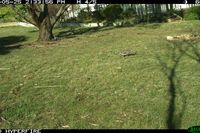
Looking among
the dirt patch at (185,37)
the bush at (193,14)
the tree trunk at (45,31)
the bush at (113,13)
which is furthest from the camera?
the bush at (113,13)

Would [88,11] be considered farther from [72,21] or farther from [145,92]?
[145,92]

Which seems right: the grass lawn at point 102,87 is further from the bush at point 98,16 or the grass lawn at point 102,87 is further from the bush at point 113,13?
the bush at point 98,16

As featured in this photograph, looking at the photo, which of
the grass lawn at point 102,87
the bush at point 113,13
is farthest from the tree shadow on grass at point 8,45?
the bush at point 113,13

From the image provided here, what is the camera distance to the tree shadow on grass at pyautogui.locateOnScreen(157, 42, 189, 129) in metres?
Result: 6.52

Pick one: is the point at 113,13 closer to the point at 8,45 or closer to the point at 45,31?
the point at 45,31

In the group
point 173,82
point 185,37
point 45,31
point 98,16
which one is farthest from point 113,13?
point 173,82

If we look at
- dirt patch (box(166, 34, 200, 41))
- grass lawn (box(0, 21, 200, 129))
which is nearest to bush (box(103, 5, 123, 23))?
dirt patch (box(166, 34, 200, 41))

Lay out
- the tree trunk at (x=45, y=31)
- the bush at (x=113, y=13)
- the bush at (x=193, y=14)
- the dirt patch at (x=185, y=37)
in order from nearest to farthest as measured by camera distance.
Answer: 1. the dirt patch at (x=185, y=37)
2. the tree trunk at (x=45, y=31)
3. the bush at (x=193, y=14)
4. the bush at (x=113, y=13)

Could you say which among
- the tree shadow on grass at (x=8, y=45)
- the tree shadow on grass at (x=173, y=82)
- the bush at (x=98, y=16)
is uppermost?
the bush at (x=98, y=16)

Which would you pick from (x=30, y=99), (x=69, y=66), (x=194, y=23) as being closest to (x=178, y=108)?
(x=30, y=99)

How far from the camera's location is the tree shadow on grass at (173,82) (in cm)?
652

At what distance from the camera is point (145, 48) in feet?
37.5

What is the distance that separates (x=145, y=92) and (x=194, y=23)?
10.1m

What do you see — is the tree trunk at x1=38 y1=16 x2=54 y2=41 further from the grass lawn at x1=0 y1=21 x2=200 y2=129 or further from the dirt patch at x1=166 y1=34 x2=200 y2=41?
the dirt patch at x1=166 y1=34 x2=200 y2=41
